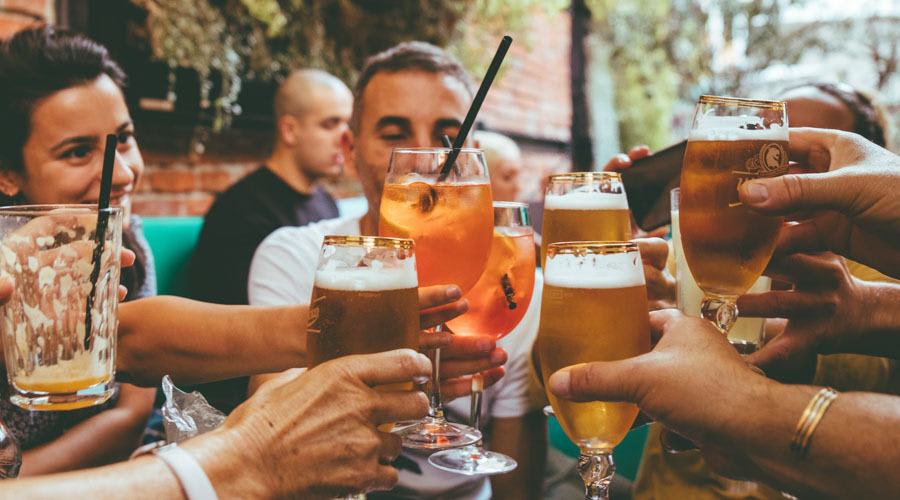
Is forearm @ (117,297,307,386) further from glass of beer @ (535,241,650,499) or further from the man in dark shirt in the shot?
the man in dark shirt

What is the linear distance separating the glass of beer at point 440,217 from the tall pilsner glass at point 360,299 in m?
0.20

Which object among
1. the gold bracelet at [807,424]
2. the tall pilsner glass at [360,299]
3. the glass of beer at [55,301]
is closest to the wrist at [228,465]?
the tall pilsner glass at [360,299]

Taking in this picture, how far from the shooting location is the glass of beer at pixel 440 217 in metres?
1.12

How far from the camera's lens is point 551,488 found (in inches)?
71.2

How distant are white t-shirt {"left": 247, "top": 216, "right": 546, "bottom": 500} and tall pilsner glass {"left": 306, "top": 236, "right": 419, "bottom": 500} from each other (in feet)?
2.67

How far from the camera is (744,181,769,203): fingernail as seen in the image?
3.03 ft

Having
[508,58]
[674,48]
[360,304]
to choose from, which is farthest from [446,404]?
[674,48]

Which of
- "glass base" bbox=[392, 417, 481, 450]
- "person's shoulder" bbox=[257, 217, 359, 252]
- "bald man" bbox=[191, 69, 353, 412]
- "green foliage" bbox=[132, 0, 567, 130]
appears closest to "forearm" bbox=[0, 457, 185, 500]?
"glass base" bbox=[392, 417, 481, 450]

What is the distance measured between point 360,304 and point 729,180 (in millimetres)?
510

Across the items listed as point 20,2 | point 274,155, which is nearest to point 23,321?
point 20,2

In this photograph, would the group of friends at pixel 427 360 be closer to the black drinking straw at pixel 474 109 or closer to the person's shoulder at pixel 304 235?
the person's shoulder at pixel 304 235

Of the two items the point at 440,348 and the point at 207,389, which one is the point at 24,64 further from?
the point at 440,348

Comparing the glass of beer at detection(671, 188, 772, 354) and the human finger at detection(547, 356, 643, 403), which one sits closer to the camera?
the human finger at detection(547, 356, 643, 403)

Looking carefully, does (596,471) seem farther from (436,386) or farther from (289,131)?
(289,131)
